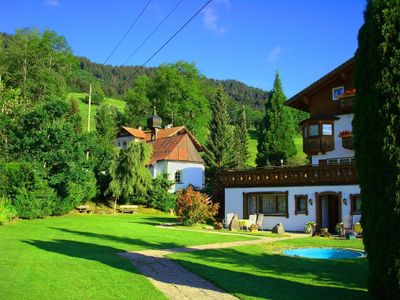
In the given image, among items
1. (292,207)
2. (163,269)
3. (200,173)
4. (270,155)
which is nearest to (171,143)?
(200,173)

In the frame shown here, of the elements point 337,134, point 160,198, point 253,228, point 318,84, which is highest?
point 318,84

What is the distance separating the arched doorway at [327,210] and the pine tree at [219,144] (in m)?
22.5

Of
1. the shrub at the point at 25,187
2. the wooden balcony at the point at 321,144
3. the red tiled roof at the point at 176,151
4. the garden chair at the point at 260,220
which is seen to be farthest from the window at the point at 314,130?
the red tiled roof at the point at 176,151

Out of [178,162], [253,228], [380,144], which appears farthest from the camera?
[178,162]

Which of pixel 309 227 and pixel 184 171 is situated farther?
pixel 184 171

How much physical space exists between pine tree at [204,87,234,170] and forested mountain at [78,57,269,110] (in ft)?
143

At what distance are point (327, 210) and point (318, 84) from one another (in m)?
9.19

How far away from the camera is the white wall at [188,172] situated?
43844mm

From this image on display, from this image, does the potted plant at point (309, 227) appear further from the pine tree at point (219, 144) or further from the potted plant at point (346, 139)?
the pine tree at point (219, 144)

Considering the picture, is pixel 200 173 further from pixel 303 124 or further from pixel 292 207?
pixel 292 207

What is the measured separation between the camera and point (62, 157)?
27562 mm

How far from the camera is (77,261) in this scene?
1173cm

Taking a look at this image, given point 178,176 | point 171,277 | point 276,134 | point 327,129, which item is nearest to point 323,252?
point 171,277

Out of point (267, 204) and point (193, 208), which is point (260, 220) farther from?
point (193, 208)
